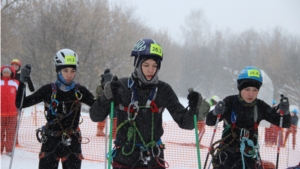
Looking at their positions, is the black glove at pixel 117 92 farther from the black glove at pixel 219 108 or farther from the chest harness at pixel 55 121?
the chest harness at pixel 55 121

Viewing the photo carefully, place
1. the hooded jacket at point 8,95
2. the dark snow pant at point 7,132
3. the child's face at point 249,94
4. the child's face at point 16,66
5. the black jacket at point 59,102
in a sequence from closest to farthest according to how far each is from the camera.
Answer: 1. the child's face at point 249,94
2. the black jacket at point 59,102
3. the dark snow pant at point 7,132
4. the hooded jacket at point 8,95
5. the child's face at point 16,66

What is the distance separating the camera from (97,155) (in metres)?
A: 8.94

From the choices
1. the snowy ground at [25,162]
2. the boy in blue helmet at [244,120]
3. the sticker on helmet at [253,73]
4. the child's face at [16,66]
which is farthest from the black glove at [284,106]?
the child's face at [16,66]

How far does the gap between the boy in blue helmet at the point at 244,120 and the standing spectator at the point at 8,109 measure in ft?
19.1

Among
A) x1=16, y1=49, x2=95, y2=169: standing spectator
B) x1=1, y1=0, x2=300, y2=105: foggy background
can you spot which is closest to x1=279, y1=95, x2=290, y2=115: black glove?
x1=16, y1=49, x2=95, y2=169: standing spectator

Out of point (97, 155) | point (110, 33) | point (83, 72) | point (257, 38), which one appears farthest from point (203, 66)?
point (97, 155)

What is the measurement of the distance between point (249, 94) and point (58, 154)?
8.51ft

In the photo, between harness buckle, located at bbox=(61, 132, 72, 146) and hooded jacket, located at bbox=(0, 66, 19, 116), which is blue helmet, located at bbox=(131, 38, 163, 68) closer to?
harness buckle, located at bbox=(61, 132, 72, 146)

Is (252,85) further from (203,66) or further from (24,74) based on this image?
(203,66)

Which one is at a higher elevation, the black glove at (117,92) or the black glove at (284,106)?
the black glove at (117,92)

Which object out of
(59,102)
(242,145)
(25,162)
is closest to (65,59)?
(59,102)

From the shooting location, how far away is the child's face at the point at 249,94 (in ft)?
14.0

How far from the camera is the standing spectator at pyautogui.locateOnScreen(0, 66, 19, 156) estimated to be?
8297 millimetres

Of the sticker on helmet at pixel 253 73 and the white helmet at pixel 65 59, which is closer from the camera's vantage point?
the sticker on helmet at pixel 253 73
